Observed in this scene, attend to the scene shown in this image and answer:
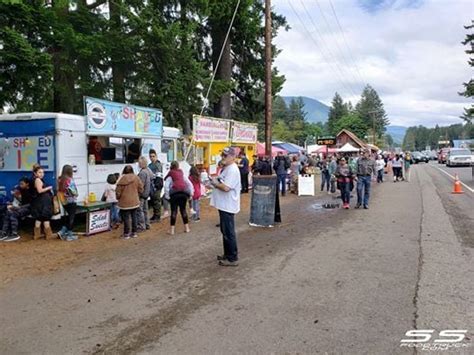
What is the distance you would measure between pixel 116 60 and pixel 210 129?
4.90 meters

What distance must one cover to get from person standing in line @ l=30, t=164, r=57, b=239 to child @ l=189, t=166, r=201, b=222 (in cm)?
362

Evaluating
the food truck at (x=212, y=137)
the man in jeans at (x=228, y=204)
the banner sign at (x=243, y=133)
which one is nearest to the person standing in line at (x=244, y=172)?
the food truck at (x=212, y=137)

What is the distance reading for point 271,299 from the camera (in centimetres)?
562

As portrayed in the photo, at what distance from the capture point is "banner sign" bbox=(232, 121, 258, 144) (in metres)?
23.2

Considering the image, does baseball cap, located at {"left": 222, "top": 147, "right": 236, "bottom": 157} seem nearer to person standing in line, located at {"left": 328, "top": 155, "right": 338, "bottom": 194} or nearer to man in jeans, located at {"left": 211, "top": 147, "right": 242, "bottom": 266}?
man in jeans, located at {"left": 211, "top": 147, "right": 242, "bottom": 266}

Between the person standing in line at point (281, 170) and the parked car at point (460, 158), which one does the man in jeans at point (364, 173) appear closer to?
the person standing in line at point (281, 170)

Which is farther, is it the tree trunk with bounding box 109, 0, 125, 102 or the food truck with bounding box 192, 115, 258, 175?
the food truck with bounding box 192, 115, 258, 175

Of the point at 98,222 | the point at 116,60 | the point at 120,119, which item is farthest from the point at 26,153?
the point at 116,60

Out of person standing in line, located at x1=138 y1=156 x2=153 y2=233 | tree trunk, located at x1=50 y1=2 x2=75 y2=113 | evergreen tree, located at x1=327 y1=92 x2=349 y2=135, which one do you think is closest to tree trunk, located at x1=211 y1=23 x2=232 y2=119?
tree trunk, located at x1=50 y1=2 x2=75 y2=113

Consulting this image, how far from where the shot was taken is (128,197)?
10.1m

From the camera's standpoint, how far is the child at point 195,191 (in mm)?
12125

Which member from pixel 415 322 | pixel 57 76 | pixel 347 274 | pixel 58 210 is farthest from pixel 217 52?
pixel 415 322

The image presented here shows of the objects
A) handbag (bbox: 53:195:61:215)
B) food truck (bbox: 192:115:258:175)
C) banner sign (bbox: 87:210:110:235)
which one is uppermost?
food truck (bbox: 192:115:258:175)

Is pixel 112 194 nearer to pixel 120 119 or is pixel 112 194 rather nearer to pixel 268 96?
pixel 120 119
